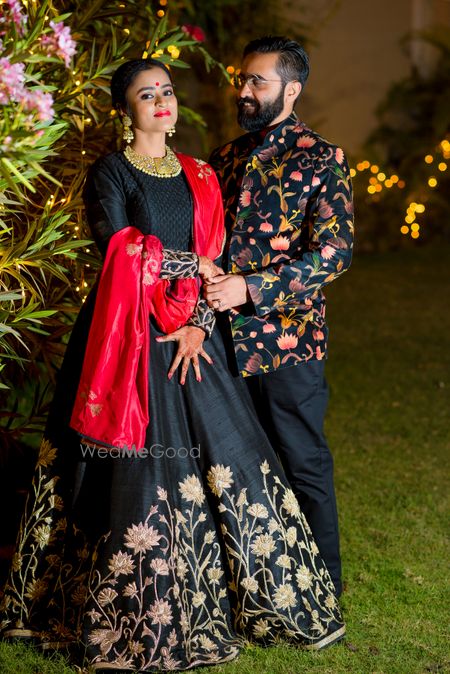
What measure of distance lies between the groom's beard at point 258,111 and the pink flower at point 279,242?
0.36 meters

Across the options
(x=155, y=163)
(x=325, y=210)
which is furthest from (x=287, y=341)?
(x=155, y=163)

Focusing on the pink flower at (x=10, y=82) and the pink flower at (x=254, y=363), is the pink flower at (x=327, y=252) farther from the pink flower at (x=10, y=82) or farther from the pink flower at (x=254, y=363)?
the pink flower at (x=10, y=82)

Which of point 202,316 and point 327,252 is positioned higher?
point 327,252

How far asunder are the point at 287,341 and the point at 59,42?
112cm

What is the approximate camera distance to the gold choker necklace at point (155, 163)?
2779 mm

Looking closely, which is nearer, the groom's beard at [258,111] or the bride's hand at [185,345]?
the bride's hand at [185,345]

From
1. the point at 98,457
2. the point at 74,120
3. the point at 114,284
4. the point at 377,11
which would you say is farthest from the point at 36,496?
the point at 377,11

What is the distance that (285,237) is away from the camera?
2.98 m

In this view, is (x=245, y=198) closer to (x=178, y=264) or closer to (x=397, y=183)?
(x=178, y=264)

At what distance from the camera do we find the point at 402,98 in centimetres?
1152

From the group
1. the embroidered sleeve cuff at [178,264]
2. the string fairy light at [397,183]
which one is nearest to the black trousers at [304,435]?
the embroidered sleeve cuff at [178,264]

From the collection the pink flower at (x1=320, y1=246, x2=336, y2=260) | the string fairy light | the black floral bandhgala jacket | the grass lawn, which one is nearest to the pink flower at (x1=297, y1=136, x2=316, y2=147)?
the black floral bandhgala jacket

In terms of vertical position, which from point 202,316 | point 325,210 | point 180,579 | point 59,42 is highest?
point 59,42

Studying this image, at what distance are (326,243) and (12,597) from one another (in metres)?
1.46
